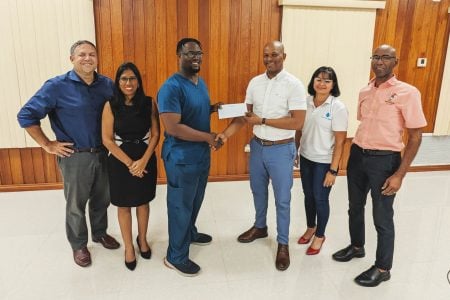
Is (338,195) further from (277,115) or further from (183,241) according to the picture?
(183,241)

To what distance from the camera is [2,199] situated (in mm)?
3564

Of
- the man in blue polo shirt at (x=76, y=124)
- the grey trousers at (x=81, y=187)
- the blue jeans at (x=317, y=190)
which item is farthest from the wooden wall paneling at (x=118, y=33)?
the blue jeans at (x=317, y=190)

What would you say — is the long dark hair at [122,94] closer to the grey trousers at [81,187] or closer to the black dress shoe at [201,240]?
the grey trousers at [81,187]

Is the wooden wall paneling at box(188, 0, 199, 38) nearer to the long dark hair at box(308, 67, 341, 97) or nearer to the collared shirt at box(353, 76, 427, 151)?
the long dark hair at box(308, 67, 341, 97)

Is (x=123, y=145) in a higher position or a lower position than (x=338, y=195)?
higher

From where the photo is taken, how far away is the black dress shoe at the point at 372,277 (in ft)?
7.55

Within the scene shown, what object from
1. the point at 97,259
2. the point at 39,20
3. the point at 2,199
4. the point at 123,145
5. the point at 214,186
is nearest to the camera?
the point at 123,145

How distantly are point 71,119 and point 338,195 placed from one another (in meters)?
2.72

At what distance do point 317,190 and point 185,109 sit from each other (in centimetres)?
109

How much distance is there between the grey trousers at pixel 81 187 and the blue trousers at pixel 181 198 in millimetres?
524

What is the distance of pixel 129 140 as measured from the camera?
226cm

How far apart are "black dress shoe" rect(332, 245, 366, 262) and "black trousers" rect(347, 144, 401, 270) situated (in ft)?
0.87

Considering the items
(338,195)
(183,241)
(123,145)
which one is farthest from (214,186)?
(123,145)

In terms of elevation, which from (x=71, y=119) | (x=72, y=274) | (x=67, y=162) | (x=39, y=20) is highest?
(x=39, y=20)
